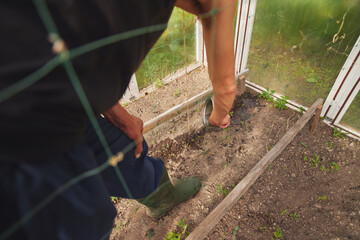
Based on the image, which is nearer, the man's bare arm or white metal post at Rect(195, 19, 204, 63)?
the man's bare arm

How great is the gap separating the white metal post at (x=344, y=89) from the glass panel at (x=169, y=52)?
5.17 feet

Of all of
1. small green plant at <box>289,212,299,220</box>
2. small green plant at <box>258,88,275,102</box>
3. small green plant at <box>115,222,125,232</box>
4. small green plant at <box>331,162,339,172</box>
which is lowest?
small green plant at <box>115,222,125,232</box>

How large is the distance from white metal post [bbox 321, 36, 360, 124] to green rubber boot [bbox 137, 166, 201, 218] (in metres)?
1.54

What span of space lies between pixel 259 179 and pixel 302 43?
52.8 inches

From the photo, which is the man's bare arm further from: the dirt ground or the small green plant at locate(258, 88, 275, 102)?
the small green plant at locate(258, 88, 275, 102)

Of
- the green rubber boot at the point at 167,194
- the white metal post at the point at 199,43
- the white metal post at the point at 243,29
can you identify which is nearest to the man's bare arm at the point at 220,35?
the green rubber boot at the point at 167,194

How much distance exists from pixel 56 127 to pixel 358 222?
83.4 inches

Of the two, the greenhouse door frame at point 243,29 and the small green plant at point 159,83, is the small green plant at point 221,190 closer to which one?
the greenhouse door frame at point 243,29

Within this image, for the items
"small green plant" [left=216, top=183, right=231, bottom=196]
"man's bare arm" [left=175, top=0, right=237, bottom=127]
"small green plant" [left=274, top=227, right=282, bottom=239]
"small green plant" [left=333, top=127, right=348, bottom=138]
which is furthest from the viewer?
"small green plant" [left=333, top=127, right=348, bottom=138]

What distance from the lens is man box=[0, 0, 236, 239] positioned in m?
0.40

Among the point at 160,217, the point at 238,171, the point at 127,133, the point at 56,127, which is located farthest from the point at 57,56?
the point at 238,171

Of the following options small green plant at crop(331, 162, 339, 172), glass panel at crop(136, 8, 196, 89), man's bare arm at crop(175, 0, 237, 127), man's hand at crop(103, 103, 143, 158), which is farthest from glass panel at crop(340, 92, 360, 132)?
man's hand at crop(103, 103, 143, 158)

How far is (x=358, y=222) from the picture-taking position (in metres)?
1.59

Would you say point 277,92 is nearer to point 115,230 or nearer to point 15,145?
point 115,230
